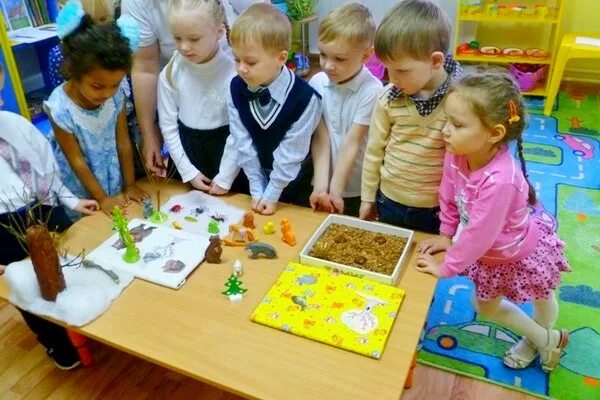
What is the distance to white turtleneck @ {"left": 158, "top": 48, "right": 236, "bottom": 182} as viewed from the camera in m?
1.52

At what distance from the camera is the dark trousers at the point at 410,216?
1405mm

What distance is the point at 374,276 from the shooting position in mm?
1147

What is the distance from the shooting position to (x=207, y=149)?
5.32 ft

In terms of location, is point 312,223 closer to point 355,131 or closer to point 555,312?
point 355,131

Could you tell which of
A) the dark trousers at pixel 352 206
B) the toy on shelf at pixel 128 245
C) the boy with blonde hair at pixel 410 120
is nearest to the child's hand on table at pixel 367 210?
the boy with blonde hair at pixel 410 120

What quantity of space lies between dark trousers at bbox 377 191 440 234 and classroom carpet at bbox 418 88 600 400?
247 mm

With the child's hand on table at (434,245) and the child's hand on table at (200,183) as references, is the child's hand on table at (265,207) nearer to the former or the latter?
the child's hand on table at (200,183)

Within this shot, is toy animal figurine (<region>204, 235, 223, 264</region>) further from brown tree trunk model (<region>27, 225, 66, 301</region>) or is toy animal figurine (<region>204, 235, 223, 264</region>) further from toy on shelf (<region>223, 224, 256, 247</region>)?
brown tree trunk model (<region>27, 225, 66, 301</region>)

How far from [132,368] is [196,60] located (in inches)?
36.3

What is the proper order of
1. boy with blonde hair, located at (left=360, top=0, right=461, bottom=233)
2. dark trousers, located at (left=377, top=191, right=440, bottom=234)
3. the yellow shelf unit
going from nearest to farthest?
boy with blonde hair, located at (left=360, top=0, right=461, bottom=233), dark trousers, located at (left=377, top=191, right=440, bottom=234), the yellow shelf unit

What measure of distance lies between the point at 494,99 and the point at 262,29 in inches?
23.0

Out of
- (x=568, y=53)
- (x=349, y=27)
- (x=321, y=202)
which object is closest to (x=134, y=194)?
(x=321, y=202)

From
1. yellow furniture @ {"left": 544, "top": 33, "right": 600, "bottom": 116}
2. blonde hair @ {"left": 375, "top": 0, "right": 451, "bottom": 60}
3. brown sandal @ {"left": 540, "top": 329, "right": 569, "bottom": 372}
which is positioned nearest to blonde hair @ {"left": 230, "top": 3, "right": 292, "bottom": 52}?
blonde hair @ {"left": 375, "top": 0, "right": 451, "bottom": 60}

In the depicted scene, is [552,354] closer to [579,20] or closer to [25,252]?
[25,252]
